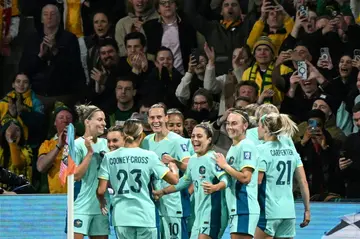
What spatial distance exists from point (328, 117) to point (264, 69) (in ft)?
4.48

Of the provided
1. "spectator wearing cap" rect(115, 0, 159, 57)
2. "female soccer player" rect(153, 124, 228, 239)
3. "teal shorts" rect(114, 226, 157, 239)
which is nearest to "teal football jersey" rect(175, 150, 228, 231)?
"female soccer player" rect(153, 124, 228, 239)

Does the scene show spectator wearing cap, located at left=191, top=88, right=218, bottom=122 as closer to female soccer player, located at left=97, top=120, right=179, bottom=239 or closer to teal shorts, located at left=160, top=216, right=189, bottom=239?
teal shorts, located at left=160, top=216, right=189, bottom=239

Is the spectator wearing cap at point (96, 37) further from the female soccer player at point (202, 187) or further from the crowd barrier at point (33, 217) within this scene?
the female soccer player at point (202, 187)

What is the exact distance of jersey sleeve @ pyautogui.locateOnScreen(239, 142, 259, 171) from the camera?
12.8m

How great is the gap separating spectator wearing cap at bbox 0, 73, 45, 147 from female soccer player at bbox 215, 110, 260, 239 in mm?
5946

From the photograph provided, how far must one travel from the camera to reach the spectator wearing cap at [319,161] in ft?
52.5

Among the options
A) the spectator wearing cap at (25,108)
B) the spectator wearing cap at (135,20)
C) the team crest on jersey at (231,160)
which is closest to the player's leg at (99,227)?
the team crest on jersey at (231,160)

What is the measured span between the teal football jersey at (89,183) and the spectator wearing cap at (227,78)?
4428 millimetres

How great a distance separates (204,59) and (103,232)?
510 centimetres

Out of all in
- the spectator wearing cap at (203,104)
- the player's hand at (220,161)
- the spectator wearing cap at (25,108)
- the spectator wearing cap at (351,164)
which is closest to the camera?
the player's hand at (220,161)

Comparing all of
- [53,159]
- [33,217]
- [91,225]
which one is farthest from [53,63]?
[91,225]

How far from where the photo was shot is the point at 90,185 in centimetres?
1362

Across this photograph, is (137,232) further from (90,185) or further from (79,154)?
(79,154)

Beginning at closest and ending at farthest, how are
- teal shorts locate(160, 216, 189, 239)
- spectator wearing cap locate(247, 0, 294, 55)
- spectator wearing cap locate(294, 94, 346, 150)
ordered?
teal shorts locate(160, 216, 189, 239) < spectator wearing cap locate(294, 94, 346, 150) < spectator wearing cap locate(247, 0, 294, 55)
